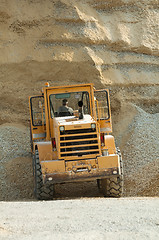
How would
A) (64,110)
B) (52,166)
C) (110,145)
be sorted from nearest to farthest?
(52,166)
(110,145)
(64,110)

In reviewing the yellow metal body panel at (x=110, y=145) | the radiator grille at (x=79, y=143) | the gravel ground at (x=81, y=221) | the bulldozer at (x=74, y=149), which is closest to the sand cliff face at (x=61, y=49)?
the bulldozer at (x=74, y=149)

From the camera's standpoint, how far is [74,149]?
10.6m

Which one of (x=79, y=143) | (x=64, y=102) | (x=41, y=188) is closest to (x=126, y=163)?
(x=64, y=102)

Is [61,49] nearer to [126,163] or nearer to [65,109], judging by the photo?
[126,163]

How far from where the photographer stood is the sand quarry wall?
18438 mm

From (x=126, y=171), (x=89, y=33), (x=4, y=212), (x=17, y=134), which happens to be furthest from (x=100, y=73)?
(x=4, y=212)

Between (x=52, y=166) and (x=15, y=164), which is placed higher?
(x=52, y=166)

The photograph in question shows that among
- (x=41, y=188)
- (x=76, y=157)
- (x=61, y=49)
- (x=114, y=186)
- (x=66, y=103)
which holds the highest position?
(x=66, y=103)

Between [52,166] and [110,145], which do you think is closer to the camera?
[52,166]

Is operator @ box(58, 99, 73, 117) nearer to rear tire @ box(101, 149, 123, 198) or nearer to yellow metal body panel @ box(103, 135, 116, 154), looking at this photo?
yellow metal body panel @ box(103, 135, 116, 154)

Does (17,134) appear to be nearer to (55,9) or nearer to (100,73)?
(100,73)

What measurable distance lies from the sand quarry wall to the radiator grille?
5.83 meters

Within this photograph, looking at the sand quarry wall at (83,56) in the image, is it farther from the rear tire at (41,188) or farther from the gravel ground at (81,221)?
the gravel ground at (81,221)

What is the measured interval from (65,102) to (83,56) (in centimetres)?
723
